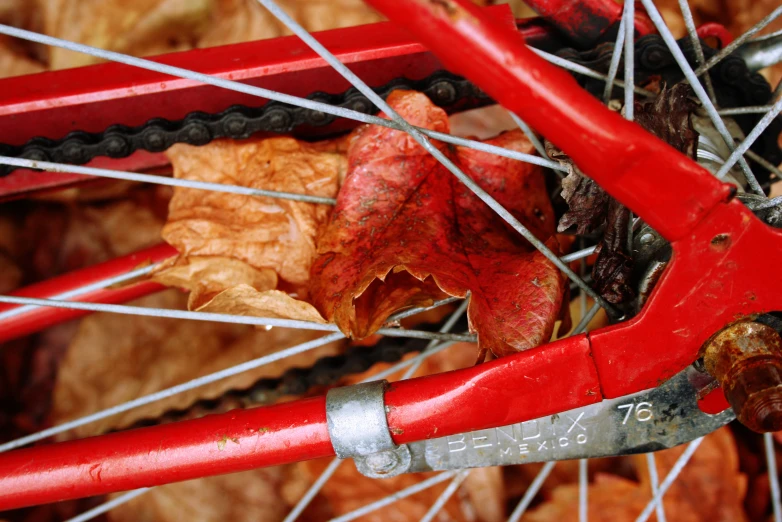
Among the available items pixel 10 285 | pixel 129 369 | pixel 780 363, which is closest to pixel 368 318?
pixel 780 363

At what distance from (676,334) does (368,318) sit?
1.12ft

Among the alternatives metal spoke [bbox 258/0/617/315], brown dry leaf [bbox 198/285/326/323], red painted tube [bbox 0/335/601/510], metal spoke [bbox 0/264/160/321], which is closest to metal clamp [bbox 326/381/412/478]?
red painted tube [bbox 0/335/601/510]

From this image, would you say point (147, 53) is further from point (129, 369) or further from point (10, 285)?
point (129, 369)

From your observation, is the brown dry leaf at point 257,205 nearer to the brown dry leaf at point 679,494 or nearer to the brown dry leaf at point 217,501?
the brown dry leaf at point 217,501

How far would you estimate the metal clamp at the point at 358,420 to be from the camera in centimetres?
67

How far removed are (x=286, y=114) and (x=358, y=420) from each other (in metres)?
0.45

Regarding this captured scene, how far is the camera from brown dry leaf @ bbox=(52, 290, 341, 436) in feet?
4.57

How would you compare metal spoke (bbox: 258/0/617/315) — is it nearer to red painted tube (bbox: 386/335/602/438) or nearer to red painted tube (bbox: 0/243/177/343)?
red painted tube (bbox: 386/335/602/438)

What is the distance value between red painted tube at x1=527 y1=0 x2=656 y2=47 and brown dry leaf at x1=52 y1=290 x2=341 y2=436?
0.81 metres

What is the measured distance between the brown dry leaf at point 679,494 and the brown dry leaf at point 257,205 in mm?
866

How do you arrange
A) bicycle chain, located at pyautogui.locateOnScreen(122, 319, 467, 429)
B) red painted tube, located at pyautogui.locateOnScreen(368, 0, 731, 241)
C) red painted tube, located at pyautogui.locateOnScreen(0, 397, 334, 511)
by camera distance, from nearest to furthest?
red painted tube, located at pyautogui.locateOnScreen(368, 0, 731, 241), red painted tube, located at pyautogui.locateOnScreen(0, 397, 334, 511), bicycle chain, located at pyautogui.locateOnScreen(122, 319, 467, 429)

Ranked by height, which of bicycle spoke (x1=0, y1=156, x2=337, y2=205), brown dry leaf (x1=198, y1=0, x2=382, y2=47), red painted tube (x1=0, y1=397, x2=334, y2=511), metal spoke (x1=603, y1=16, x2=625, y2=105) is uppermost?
brown dry leaf (x1=198, y1=0, x2=382, y2=47)

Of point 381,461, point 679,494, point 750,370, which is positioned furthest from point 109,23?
point 679,494

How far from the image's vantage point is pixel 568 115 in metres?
0.50
